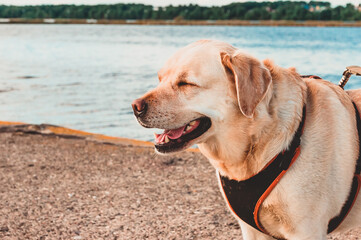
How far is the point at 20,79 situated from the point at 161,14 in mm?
98331

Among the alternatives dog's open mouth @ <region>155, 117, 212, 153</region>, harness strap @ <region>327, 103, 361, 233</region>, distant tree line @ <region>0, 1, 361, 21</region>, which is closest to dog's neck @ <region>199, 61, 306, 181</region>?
dog's open mouth @ <region>155, 117, 212, 153</region>

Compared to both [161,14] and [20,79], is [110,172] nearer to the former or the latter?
[20,79]

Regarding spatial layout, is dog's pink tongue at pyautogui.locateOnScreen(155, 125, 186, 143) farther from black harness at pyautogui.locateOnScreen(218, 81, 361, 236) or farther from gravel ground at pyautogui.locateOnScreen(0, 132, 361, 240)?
gravel ground at pyautogui.locateOnScreen(0, 132, 361, 240)

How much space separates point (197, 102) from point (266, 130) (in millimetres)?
466

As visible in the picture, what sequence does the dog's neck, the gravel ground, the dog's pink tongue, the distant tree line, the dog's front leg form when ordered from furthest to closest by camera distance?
the distant tree line, the gravel ground, the dog's front leg, the dog's pink tongue, the dog's neck

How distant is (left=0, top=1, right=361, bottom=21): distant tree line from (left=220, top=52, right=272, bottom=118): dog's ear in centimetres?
8443

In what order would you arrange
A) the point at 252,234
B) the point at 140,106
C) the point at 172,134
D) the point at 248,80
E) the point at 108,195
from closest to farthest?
the point at 248,80
the point at 140,106
the point at 172,134
the point at 252,234
the point at 108,195

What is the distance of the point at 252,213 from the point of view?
3102mm

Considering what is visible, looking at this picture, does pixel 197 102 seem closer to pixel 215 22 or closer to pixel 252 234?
pixel 252 234

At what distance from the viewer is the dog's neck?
9.84ft

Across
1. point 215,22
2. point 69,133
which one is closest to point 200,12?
point 215,22

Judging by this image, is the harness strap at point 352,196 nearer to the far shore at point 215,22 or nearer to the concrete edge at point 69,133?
the concrete edge at point 69,133

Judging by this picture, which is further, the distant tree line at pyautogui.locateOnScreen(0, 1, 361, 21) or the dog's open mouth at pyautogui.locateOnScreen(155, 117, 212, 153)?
the distant tree line at pyautogui.locateOnScreen(0, 1, 361, 21)

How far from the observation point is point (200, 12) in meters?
109
